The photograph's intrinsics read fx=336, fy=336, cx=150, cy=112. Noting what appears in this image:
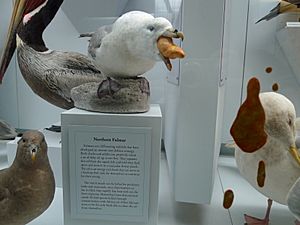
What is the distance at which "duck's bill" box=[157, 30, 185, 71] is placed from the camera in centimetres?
47

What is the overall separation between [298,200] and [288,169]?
106 millimetres

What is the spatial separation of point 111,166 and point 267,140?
0.84 feet

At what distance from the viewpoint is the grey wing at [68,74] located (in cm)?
81

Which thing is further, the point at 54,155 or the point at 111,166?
the point at 54,155

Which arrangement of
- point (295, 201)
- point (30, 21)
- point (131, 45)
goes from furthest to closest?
point (30, 21) < point (131, 45) < point (295, 201)

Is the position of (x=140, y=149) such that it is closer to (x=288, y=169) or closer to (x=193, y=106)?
(x=193, y=106)

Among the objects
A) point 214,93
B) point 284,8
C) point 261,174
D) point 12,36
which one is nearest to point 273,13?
point 284,8

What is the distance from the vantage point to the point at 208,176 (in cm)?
61

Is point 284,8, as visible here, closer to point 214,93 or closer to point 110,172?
point 214,93

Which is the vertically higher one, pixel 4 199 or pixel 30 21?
pixel 30 21

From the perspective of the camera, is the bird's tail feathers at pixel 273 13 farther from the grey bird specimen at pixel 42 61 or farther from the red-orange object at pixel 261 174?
the grey bird specimen at pixel 42 61

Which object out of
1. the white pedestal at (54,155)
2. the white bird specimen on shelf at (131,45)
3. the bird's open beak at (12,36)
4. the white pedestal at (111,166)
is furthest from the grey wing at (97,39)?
the bird's open beak at (12,36)

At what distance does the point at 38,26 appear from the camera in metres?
0.90

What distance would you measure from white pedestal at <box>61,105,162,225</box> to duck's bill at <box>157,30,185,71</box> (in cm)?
12
